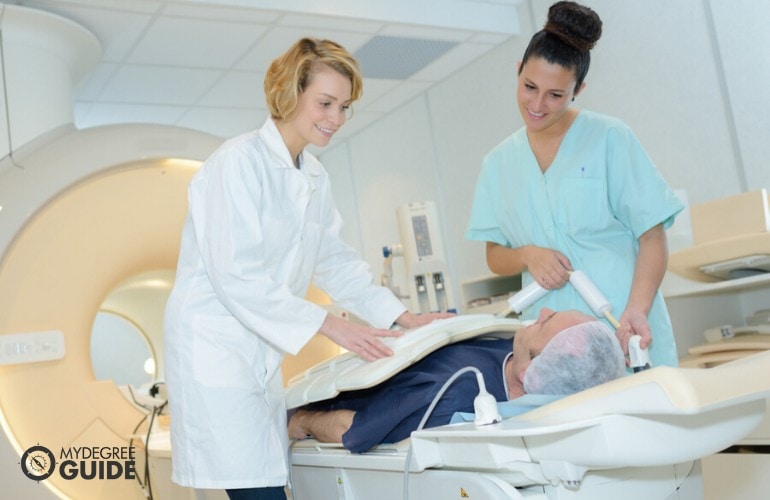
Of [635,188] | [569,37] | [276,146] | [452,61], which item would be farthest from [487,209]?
[452,61]

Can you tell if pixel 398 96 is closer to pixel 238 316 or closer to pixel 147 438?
pixel 147 438

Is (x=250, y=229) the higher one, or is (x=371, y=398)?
(x=250, y=229)

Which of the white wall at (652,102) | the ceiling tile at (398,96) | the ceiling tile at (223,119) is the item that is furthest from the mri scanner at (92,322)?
the ceiling tile at (398,96)

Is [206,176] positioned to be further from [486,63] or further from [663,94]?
[486,63]

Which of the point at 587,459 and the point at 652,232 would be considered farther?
the point at 652,232

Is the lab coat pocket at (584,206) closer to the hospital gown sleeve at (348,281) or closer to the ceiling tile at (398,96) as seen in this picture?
the hospital gown sleeve at (348,281)

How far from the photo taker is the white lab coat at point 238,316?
4.88 ft

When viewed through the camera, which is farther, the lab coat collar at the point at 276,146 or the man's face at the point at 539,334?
the lab coat collar at the point at 276,146

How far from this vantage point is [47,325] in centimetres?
221

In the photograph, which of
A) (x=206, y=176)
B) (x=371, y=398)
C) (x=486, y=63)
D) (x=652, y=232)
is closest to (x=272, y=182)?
(x=206, y=176)

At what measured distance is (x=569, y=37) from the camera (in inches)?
65.0

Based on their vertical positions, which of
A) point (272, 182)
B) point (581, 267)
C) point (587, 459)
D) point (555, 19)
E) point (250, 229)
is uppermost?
point (555, 19)

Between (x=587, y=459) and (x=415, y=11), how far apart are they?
10.5ft

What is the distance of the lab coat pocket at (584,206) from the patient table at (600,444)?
67cm
